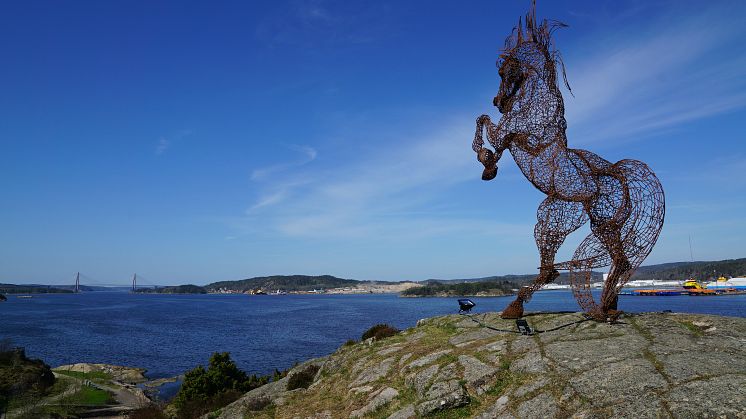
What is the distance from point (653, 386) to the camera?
898cm

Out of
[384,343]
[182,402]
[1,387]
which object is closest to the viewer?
[384,343]

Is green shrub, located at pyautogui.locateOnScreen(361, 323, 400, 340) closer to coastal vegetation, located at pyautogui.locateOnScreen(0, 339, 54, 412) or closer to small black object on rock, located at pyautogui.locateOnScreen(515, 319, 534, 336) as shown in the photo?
small black object on rock, located at pyautogui.locateOnScreen(515, 319, 534, 336)

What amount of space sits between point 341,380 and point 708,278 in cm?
21540

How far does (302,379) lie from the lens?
18172 mm

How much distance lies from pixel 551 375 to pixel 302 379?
34.5 feet

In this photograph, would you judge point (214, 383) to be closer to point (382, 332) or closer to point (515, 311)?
point (382, 332)

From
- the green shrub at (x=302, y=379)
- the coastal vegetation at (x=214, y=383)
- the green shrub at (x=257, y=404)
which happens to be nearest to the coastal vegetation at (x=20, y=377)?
the coastal vegetation at (x=214, y=383)

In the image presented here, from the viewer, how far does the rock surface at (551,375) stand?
344 inches

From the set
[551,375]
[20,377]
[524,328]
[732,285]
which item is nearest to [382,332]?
[524,328]

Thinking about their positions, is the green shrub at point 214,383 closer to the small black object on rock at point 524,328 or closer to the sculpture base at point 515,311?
the sculpture base at point 515,311

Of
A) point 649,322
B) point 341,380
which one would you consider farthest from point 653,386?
point 341,380

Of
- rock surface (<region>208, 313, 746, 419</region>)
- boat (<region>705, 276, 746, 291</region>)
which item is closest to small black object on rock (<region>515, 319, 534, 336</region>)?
rock surface (<region>208, 313, 746, 419</region>)

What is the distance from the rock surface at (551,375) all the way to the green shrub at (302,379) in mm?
1426

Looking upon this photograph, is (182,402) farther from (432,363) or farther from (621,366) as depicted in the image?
(621,366)
